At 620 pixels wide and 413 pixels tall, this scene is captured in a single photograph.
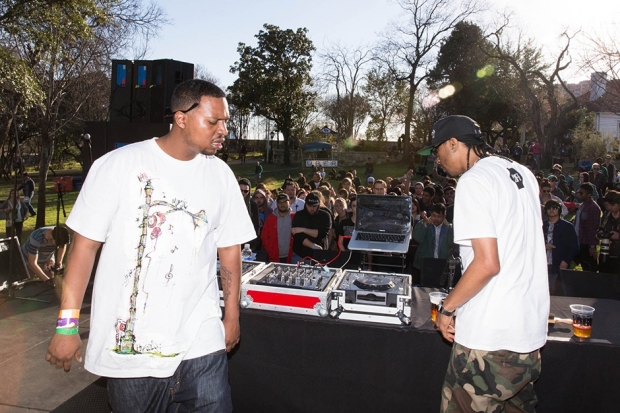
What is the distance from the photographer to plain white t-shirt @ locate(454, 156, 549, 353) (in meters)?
2.13

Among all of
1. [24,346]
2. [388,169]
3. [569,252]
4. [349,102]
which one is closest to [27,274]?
[24,346]

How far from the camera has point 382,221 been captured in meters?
5.64

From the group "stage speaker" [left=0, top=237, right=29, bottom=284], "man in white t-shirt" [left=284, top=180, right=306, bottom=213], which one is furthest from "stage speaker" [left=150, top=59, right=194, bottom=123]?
"man in white t-shirt" [left=284, top=180, right=306, bottom=213]

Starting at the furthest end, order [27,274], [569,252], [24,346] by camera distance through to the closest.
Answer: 1. [27,274]
2. [569,252]
3. [24,346]

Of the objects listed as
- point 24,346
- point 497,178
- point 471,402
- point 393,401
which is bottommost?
point 24,346

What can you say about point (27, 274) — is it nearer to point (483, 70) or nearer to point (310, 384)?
point (310, 384)

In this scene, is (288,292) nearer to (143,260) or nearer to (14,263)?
(143,260)

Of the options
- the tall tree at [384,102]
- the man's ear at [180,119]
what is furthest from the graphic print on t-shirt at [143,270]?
the tall tree at [384,102]

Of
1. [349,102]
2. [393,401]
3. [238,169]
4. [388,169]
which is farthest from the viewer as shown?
[349,102]

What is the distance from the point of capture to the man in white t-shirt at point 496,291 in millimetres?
2111

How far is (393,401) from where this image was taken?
3191 millimetres

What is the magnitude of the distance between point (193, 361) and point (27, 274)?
6048 millimetres

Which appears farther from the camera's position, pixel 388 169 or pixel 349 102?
pixel 349 102

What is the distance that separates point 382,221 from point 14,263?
5138mm
